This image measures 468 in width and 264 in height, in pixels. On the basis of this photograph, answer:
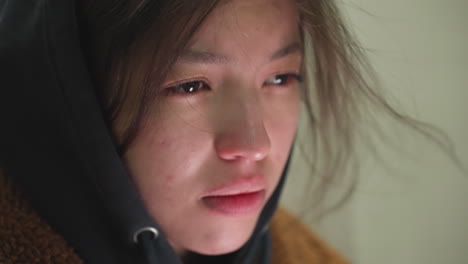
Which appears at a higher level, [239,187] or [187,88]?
[187,88]

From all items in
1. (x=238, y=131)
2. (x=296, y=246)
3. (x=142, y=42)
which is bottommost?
(x=296, y=246)

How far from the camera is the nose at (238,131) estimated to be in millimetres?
620

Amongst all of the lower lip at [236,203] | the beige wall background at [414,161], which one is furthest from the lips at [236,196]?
the beige wall background at [414,161]

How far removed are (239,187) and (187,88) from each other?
126mm

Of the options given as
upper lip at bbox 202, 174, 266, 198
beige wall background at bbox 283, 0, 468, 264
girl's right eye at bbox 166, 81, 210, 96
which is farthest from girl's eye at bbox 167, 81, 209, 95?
beige wall background at bbox 283, 0, 468, 264

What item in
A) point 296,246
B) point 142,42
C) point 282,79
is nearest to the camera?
Result: point 142,42

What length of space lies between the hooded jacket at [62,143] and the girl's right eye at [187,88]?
0.08m

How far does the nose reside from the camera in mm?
620

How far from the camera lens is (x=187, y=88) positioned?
63 centimetres

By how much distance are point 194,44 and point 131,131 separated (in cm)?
12

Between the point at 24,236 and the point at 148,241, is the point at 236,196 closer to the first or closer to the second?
the point at 148,241

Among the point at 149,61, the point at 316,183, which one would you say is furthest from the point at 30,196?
the point at 316,183

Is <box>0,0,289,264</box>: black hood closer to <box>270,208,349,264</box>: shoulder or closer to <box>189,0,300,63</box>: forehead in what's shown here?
<box>189,0,300,63</box>: forehead

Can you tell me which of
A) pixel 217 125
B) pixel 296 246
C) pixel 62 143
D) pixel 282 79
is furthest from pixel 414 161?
pixel 62 143
